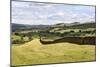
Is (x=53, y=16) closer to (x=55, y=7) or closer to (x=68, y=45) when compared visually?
(x=55, y=7)

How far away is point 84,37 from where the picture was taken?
291cm

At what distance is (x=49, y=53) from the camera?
2.72 m

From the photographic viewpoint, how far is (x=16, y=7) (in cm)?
255

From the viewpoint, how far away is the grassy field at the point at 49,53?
2.57m

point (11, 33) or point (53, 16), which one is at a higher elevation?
point (53, 16)

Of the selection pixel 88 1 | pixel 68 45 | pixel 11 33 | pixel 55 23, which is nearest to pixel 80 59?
pixel 68 45

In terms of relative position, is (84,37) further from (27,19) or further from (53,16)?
(27,19)

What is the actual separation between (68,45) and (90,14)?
1.77 ft

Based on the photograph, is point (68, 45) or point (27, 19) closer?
point (27, 19)

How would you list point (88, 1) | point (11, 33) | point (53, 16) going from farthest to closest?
point (88, 1) → point (53, 16) → point (11, 33)

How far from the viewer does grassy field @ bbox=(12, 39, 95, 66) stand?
2574 millimetres

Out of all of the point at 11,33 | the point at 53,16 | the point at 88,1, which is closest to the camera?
the point at 11,33
